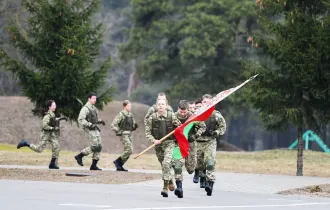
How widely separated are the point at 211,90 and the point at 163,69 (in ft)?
10.6

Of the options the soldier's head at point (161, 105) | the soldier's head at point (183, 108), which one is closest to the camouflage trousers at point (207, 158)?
the soldier's head at point (183, 108)

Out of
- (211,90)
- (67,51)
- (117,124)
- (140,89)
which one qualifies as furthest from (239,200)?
(140,89)

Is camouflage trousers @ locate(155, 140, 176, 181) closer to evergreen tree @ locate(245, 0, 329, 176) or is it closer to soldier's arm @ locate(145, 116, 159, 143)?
soldier's arm @ locate(145, 116, 159, 143)

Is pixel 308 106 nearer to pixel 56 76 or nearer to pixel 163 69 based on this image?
pixel 56 76

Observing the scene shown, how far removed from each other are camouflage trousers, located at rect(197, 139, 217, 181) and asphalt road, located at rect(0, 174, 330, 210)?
385 millimetres

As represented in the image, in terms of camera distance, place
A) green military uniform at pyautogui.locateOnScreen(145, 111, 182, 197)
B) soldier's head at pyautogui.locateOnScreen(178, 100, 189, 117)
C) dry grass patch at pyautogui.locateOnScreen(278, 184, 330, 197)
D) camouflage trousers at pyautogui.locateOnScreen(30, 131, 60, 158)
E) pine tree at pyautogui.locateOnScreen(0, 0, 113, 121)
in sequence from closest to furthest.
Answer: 1. green military uniform at pyautogui.locateOnScreen(145, 111, 182, 197)
2. soldier's head at pyautogui.locateOnScreen(178, 100, 189, 117)
3. dry grass patch at pyautogui.locateOnScreen(278, 184, 330, 197)
4. camouflage trousers at pyautogui.locateOnScreen(30, 131, 60, 158)
5. pine tree at pyautogui.locateOnScreen(0, 0, 113, 121)

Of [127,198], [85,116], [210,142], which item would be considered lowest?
[127,198]

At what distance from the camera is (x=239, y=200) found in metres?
18.2

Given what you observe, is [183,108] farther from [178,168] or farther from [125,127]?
[125,127]

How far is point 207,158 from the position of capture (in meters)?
19.9

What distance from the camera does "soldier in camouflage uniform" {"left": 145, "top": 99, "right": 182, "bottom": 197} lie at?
18156 mm

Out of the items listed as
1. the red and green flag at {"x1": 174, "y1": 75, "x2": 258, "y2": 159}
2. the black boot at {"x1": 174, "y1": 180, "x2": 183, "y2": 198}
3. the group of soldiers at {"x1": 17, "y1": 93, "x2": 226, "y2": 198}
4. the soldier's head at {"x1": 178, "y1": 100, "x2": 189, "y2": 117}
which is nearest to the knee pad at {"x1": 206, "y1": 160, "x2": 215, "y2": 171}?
the group of soldiers at {"x1": 17, "y1": 93, "x2": 226, "y2": 198}

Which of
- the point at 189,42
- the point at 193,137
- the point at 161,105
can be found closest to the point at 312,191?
the point at 193,137

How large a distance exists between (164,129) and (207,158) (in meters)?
1.84
